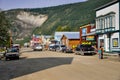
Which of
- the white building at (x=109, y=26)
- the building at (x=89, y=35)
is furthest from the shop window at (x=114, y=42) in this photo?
the building at (x=89, y=35)

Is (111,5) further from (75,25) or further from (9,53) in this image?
(75,25)

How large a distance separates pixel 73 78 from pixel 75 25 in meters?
175

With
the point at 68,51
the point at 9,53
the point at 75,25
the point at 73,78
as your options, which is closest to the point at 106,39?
the point at 68,51

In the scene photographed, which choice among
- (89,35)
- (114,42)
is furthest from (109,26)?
(89,35)

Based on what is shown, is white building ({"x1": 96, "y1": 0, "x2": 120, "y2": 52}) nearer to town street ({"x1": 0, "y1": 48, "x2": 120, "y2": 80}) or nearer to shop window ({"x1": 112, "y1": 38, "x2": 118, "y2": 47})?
shop window ({"x1": 112, "y1": 38, "x2": 118, "y2": 47})

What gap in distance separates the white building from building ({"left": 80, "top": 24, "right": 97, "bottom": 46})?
4.07 meters

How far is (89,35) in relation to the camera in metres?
66.3

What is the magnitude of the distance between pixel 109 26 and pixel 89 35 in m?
14.3

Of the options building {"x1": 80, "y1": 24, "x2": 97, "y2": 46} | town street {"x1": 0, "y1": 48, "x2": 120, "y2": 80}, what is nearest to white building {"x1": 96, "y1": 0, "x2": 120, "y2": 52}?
building {"x1": 80, "y1": 24, "x2": 97, "y2": 46}

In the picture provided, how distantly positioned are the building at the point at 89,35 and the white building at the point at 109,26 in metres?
4.07

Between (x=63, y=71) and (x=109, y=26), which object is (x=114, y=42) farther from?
(x=63, y=71)

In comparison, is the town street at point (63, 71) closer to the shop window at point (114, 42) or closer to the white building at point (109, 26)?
the white building at point (109, 26)

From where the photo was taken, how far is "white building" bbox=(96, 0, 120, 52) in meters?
49.5

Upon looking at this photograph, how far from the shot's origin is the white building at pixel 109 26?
49500mm
